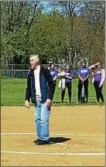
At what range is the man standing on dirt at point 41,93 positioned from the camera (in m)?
11.1

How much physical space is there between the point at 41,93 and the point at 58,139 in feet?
4.72

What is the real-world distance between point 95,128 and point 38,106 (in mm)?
3404

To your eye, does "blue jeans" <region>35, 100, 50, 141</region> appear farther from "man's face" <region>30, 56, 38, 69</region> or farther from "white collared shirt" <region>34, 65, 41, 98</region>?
"man's face" <region>30, 56, 38, 69</region>

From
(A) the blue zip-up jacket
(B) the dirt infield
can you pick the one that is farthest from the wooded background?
(A) the blue zip-up jacket

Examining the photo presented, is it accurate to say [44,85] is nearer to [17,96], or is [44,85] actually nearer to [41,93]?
[41,93]

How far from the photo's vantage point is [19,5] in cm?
6962

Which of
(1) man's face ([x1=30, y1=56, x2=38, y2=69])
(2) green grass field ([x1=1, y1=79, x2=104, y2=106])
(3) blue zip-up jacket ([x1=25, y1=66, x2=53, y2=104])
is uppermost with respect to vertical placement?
(1) man's face ([x1=30, y1=56, x2=38, y2=69])

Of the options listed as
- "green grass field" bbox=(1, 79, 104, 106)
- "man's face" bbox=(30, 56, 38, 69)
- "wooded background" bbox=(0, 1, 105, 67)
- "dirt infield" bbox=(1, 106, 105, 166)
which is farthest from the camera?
"wooded background" bbox=(0, 1, 105, 67)

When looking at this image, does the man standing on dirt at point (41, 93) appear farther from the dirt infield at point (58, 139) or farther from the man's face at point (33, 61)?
the dirt infield at point (58, 139)

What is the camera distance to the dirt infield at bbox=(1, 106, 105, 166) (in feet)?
30.7

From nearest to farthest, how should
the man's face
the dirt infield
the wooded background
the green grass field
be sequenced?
the dirt infield < the man's face < the green grass field < the wooded background

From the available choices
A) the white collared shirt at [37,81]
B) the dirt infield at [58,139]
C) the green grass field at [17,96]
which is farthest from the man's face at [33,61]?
the green grass field at [17,96]

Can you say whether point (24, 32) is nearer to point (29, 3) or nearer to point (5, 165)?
point (29, 3)

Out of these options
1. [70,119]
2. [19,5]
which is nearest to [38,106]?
[70,119]
